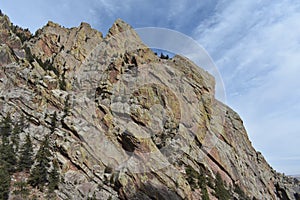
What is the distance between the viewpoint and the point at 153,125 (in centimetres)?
3928

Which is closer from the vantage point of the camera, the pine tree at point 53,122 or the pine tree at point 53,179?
the pine tree at point 53,179

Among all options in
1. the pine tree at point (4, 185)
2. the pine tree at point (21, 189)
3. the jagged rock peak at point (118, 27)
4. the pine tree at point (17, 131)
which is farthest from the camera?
the jagged rock peak at point (118, 27)

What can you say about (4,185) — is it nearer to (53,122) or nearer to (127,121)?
(53,122)

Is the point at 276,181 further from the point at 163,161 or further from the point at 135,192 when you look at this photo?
the point at 135,192

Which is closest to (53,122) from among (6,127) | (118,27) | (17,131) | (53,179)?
(17,131)

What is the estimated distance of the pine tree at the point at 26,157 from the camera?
28.1 m

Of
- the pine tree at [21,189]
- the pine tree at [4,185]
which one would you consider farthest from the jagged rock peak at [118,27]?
the pine tree at [4,185]

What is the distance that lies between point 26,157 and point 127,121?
14.2 metres

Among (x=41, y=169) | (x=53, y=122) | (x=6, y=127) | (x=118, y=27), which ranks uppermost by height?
(x=118, y=27)

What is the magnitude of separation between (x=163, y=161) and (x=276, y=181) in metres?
40.4

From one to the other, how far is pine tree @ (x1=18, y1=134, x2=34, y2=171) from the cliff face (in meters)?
1.91

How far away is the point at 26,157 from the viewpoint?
93.9 ft

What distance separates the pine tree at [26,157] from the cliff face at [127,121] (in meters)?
1.91

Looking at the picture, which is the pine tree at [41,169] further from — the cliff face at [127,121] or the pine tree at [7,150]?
the pine tree at [7,150]
